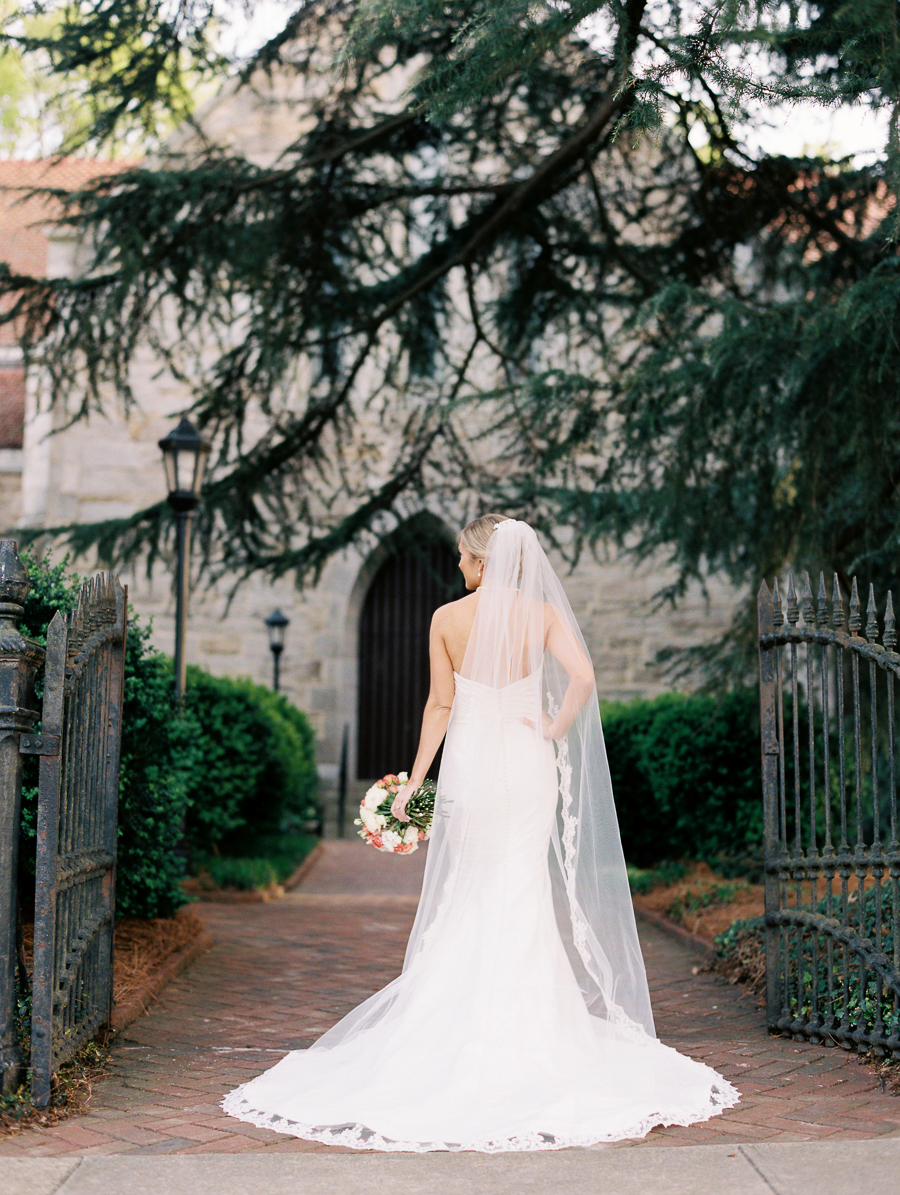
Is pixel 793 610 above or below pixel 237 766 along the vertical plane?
above

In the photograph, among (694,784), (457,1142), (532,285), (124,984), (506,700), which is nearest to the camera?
(457,1142)

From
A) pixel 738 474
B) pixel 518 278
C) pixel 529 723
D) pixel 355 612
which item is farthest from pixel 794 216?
pixel 355 612

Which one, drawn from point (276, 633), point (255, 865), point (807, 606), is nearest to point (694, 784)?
point (255, 865)

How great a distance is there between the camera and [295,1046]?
4.69m

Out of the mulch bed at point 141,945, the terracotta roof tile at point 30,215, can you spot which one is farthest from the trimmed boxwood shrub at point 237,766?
the terracotta roof tile at point 30,215

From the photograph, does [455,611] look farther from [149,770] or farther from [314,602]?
[314,602]

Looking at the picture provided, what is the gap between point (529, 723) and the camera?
14.3 ft

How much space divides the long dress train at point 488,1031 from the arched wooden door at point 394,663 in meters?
12.1

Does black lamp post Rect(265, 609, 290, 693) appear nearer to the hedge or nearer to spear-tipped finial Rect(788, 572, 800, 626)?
the hedge

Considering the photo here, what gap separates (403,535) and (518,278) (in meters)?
2.25

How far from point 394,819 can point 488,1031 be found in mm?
905

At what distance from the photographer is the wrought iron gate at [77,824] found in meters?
3.75

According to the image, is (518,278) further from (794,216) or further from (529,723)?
(529,723)

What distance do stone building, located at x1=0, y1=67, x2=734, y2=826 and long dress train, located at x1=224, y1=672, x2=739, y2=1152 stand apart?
1091 cm
